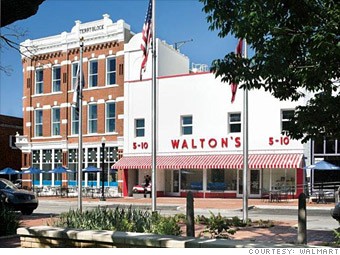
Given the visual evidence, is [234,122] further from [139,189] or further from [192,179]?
[139,189]

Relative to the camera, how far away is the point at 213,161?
32562 millimetres

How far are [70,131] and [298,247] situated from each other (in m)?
34.4

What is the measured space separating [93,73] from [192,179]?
38.2ft

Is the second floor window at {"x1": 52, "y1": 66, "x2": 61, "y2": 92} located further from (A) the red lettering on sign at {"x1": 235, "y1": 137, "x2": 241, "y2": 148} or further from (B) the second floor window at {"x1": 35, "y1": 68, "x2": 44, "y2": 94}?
(A) the red lettering on sign at {"x1": 235, "y1": 137, "x2": 241, "y2": 148}

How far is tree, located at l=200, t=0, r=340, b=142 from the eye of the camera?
7.47 m

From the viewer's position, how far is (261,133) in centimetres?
3206

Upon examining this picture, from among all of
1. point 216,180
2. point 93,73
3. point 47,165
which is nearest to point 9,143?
point 47,165

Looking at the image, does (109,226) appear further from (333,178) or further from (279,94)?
(333,178)

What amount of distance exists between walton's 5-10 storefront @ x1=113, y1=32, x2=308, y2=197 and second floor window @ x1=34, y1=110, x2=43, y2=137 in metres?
9.28

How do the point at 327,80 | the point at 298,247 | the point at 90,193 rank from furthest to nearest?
1. the point at 90,193
2. the point at 327,80
3. the point at 298,247

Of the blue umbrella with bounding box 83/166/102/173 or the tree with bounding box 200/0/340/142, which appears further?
the blue umbrella with bounding box 83/166/102/173

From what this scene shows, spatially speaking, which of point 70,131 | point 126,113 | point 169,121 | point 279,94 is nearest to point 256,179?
point 169,121

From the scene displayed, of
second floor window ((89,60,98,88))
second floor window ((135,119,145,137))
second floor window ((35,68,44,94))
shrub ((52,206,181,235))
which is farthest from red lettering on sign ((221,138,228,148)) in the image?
shrub ((52,206,181,235))

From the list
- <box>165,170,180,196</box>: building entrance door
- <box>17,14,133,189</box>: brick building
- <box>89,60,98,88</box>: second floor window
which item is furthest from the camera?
<box>89,60,98,88</box>: second floor window
